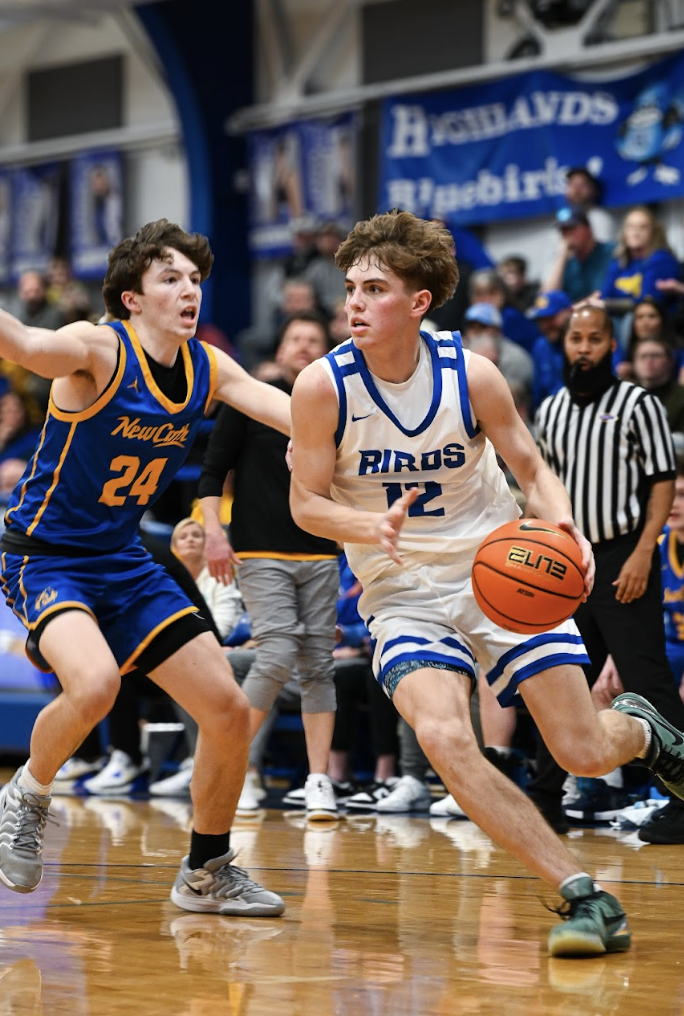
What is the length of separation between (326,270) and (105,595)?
A: 8604mm

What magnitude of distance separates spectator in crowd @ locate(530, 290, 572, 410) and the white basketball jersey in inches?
226

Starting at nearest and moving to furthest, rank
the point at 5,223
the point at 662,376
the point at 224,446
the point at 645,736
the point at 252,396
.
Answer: the point at 645,736 < the point at 252,396 < the point at 224,446 < the point at 662,376 < the point at 5,223

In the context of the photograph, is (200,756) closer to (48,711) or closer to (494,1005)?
(48,711)

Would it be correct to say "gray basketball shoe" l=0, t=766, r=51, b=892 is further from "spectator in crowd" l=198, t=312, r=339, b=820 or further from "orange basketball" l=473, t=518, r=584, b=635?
"spectator in crowd" l=198, t=312, r=339, b=820

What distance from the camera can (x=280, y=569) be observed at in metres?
7.09

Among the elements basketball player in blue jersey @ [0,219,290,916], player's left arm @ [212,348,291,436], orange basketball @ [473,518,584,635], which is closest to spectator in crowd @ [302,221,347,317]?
player's left arm @ [212,348,291,436]

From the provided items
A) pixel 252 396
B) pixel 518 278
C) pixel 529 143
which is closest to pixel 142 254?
pixel 252 396

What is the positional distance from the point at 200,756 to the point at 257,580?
2.50 meters

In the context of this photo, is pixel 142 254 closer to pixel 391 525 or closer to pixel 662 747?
pixel 391 525

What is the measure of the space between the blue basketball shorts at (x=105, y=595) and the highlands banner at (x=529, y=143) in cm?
846

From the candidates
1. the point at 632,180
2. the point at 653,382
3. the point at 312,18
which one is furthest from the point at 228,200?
the point at 653,382

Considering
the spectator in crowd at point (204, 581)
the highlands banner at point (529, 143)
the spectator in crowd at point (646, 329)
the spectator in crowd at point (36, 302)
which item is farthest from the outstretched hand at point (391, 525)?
the spectator in crowd at point (36, 302)

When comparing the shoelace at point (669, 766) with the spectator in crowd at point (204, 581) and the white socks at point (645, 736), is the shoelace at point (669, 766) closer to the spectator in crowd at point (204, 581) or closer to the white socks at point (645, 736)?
the white socks at point (645, 736)

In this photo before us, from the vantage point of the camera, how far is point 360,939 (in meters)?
4.21
